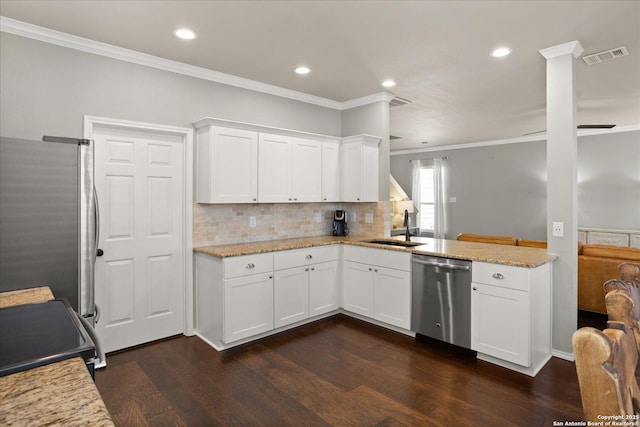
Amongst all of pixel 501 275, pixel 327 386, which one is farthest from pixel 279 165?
pixel 501 275

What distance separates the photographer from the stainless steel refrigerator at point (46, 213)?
6.19ft

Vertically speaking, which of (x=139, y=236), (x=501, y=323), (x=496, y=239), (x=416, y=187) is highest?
(x=416, y=187)

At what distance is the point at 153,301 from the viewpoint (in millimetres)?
3508

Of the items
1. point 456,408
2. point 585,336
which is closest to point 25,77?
point 585,336

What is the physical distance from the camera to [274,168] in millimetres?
4004

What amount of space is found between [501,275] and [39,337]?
2.94 m

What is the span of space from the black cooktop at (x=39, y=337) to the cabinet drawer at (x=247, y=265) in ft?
5.64

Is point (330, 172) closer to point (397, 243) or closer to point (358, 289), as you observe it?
point (397, 243)

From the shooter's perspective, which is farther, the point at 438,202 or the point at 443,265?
the point at 438,202

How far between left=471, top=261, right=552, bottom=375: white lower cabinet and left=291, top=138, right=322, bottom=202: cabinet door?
2042 mm

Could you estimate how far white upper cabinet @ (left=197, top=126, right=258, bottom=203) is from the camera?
3.50 metres

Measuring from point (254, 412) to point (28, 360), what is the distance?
163cm

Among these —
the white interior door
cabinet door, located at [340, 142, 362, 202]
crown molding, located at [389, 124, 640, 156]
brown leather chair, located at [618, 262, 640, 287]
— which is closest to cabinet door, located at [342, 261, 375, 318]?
cabinet door, located at [340, 142, 362, 202]

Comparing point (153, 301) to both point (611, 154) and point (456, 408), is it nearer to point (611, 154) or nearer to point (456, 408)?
point (456, 408)
